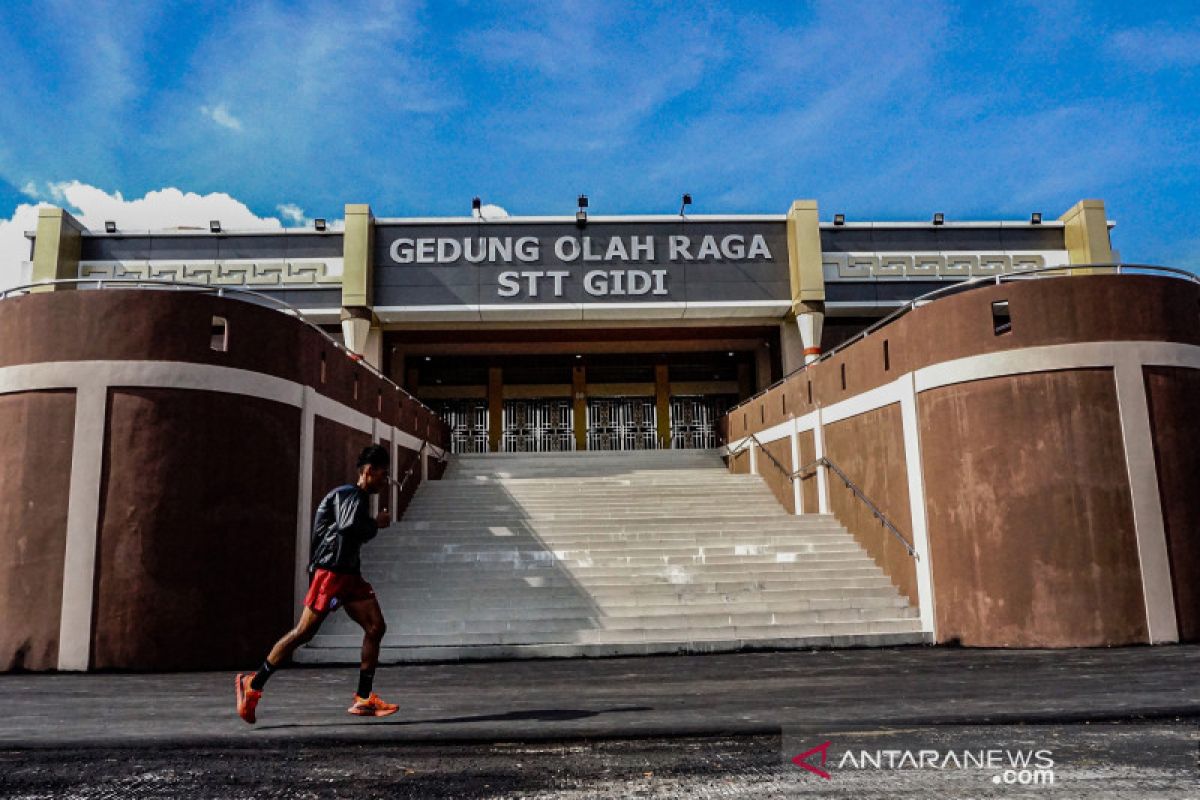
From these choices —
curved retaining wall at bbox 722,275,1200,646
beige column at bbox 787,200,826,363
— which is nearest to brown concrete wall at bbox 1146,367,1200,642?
curved retaining wall at bbox 722,275,1200,646

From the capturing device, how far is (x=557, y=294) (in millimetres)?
20531

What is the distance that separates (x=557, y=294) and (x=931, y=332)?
1147 cm

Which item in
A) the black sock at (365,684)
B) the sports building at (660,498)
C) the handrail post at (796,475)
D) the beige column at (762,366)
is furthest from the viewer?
the beige column at (762,366)

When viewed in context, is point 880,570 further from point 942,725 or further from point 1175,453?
point 942,725

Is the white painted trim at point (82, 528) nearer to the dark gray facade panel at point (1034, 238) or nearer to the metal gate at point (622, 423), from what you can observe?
the metal gate at point (622, 423)

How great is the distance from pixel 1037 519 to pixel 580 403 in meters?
17.6

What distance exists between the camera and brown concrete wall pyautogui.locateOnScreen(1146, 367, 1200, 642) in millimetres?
9391

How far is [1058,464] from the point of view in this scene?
9.62 metres

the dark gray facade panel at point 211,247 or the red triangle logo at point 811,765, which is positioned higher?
the dark gray facade panel at point 211,247

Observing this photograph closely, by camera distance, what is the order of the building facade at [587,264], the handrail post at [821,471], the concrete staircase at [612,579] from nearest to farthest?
the concrete staircase at [612,579] → the handrail post at [821,471] → the building facade at [587,264]

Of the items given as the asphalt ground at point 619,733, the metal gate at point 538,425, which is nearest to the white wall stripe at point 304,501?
the asphalt ground at point 619,733

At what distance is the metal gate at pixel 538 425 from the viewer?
26000mm

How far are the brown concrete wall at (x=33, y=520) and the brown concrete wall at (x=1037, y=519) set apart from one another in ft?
33.8

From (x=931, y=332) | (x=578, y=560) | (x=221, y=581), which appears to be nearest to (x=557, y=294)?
(x=578, y=560)
